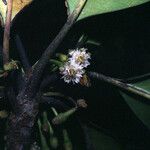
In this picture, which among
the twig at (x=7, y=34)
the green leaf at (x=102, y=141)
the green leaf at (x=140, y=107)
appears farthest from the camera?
the green leaf at (x=102, y=141)

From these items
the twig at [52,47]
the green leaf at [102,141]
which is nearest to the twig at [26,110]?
the twig at [52,47]

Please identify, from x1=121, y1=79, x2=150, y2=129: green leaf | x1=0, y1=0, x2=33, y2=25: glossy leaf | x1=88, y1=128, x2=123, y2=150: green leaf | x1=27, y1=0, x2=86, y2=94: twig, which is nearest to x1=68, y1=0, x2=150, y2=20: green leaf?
x1=27, y1=0, x2=86, y2=94: twig

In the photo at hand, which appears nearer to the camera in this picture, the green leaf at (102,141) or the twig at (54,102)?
the twig at (54,102)

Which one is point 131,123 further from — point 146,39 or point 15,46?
point 15,46

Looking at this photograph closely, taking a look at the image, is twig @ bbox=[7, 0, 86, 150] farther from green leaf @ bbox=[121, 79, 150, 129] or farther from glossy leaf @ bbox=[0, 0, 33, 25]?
green leaf @ bbox=[121, 79, 150, 129]

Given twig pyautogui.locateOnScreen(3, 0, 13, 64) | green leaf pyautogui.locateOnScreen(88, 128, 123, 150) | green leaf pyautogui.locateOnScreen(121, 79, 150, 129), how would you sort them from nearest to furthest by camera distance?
twig pyautogui.locateOnScreen(3, 0, 13, 64), green leaf pyautogui.locateOnScreen(121, 79, 150, 129), green leaf pyautogui.locateOnScreen(88, 128, 123, 150)

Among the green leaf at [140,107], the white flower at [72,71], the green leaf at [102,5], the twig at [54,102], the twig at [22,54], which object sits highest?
the green leaf at [102,5]

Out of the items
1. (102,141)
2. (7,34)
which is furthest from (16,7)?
(102,141)

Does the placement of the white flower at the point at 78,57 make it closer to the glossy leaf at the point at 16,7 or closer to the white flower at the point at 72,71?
the white flower at the point at 72,71
